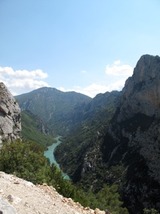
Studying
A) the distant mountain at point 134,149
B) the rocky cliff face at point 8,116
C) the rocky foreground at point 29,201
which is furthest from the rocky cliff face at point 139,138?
the rocky foreground at point 29,201

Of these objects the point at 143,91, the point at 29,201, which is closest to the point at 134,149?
the point at 143,91

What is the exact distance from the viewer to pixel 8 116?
86.2 meters

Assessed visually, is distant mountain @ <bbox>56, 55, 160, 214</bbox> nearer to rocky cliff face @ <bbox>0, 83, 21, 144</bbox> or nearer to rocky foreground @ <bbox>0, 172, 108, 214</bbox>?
rocky cliff face @ <bbox>0, 83, 21, 144</bbox>

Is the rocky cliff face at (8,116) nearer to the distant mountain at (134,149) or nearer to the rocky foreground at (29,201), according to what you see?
the distant mountain at (134,149)

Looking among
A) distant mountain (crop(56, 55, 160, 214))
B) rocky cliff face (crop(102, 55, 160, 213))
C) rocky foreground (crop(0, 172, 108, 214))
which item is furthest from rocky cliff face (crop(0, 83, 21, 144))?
rocky foreground (crop(0, 172, 108, 214))

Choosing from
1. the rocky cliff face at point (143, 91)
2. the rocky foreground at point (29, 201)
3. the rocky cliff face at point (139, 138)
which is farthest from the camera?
the rocky cliff face at point (143, 91)

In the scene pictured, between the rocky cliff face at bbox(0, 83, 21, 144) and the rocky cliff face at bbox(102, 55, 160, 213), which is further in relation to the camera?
the rocky cliff face at bbox(102, 55, 160, 213)

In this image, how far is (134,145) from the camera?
154m

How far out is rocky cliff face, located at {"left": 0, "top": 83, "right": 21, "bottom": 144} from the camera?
81.1 metres

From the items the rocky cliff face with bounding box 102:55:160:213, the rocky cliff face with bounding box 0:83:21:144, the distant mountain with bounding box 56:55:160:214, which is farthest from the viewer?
the distant mountain with bounding box 56:55:160:214

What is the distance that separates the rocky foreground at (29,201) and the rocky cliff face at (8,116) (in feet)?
179

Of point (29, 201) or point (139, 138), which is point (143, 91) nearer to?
point (139, 138)

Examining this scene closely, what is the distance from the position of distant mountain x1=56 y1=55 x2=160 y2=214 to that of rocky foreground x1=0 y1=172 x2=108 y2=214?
291ft

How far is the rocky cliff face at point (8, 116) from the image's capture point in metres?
81.1
